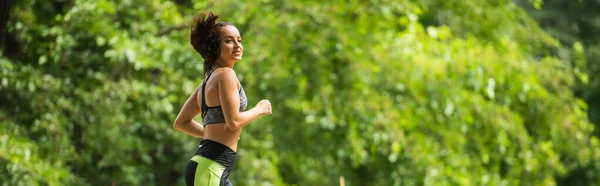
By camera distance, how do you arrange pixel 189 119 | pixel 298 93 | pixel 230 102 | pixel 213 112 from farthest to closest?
pixel 298 93, pixel 189 119, pixel 213 112, pixel 230 102

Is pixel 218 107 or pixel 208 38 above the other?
pixel 208 38

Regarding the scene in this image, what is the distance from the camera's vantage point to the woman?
3139mm

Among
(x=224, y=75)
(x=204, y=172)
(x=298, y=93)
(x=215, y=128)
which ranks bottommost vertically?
(x=298, y=93)

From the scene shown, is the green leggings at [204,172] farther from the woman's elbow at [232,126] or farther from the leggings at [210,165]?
the woman's elbow at [232,126]

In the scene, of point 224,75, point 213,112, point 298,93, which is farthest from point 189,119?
point 298,93

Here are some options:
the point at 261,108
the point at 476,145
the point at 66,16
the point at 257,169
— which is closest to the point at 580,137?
the point at 476,145

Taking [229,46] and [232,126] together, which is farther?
[229,46]

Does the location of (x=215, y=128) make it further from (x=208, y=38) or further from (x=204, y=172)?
(x=208, y=38)

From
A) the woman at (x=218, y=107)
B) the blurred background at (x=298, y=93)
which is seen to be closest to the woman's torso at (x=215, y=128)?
the woman at (x=218, y=107)

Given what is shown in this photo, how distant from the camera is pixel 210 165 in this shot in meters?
3.17

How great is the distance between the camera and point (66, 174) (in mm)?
6625

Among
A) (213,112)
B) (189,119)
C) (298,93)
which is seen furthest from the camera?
(298,93)

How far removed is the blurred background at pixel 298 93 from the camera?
7.10m

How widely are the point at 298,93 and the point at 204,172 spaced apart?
5.29 meters
